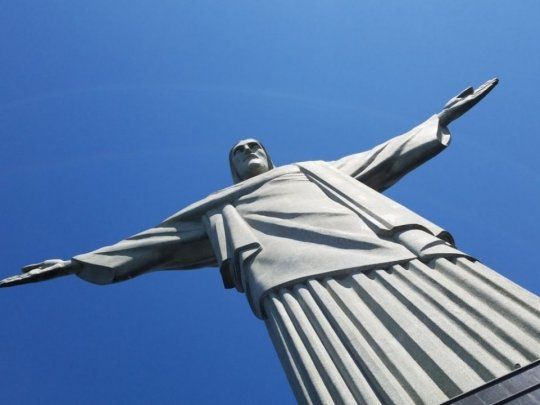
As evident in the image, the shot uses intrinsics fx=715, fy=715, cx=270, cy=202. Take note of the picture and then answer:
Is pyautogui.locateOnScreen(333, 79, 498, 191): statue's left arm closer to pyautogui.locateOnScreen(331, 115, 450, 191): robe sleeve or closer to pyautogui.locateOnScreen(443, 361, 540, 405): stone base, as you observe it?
pyautogui.locateOnScreen(331, 115, 450, 191): robe sleeve

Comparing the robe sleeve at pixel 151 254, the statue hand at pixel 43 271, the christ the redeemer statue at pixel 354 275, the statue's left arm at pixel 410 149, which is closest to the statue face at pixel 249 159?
the christ the redeemer statue at pixel 354 275

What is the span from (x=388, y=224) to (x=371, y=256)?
60 centimetres

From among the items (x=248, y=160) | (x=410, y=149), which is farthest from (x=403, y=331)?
(x=248, y=160)

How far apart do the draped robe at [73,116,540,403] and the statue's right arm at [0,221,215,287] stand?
16 mm

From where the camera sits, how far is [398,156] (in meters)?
10.0

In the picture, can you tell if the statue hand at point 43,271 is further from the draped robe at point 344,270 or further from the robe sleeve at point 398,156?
the robe sleeve at point 398,156

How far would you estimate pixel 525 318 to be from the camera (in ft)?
17.6

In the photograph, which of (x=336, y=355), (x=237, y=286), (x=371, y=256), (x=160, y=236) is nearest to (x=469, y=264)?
(x=371, y=256)

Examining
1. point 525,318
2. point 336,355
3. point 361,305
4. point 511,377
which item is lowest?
point 511,377

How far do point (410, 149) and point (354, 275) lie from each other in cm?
378

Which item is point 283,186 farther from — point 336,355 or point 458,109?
point 336,355

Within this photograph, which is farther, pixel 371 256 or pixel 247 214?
pixel 247 214

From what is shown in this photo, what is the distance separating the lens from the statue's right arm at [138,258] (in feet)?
30.4

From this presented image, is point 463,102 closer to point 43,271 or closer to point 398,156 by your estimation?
point 398,156
